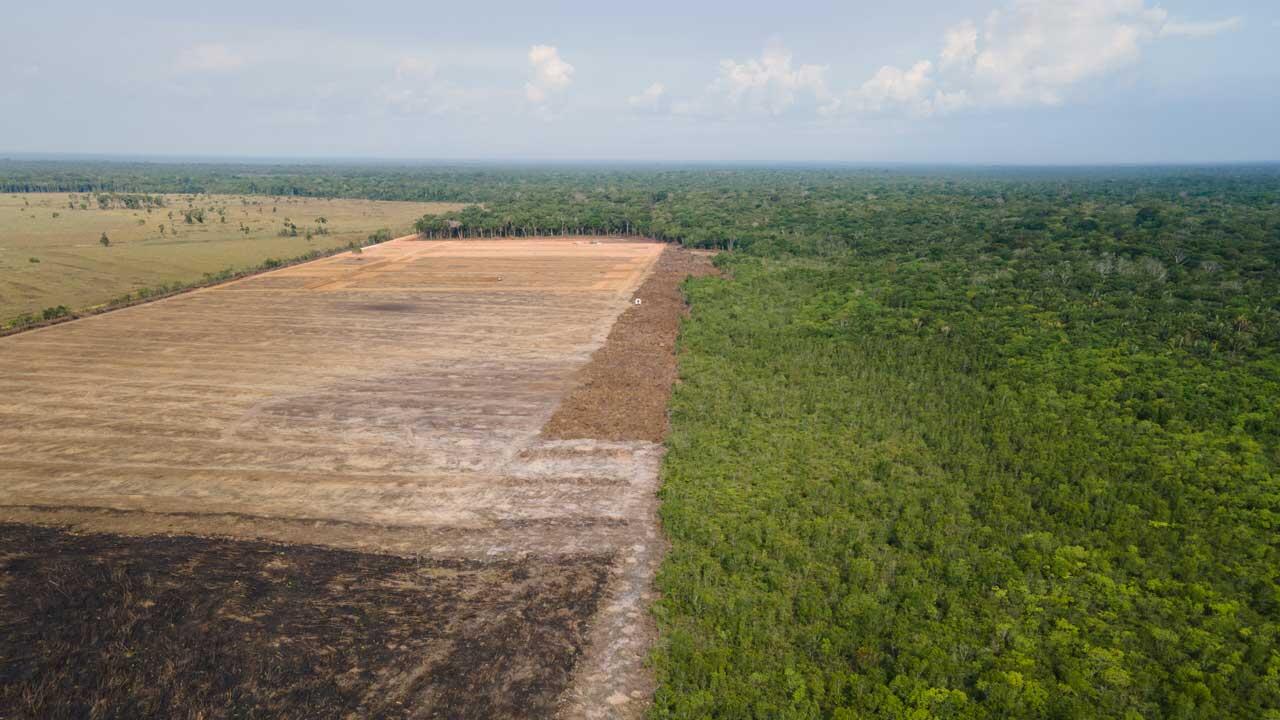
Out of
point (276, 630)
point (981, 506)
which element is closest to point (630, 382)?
point (981, 506)

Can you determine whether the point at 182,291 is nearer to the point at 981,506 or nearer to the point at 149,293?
the point at 149,293

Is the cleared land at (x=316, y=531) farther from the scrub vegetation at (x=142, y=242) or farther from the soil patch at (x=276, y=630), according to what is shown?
the scrub vegetation at (x=142, y=242)

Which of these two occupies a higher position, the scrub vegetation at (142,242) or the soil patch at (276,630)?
the scrub vegetation at (142,242)

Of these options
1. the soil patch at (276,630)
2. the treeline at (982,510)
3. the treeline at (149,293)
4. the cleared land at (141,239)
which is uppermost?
the cleared land at (141,239)

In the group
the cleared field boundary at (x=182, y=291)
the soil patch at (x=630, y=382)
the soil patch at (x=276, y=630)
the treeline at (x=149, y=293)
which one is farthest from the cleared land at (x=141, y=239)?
the soil patch at (x=630, y=382)

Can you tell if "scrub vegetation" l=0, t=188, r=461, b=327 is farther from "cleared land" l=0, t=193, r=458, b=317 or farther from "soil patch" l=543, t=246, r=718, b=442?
"soil patch" l=543, t=246, r=718, b=442


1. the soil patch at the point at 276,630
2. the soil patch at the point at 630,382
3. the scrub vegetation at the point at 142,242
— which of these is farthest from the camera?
the scrub vegetation at the point at 142,242
